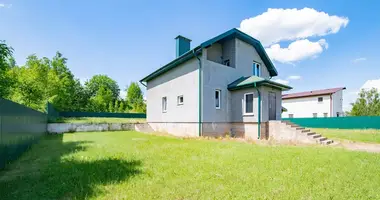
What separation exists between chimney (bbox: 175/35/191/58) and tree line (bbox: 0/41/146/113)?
10514 millimetres

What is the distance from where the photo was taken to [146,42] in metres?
14.7

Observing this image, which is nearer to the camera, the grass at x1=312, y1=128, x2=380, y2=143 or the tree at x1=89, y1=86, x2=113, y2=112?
the grass at x1=312, y1=128, x2=380, y2=143

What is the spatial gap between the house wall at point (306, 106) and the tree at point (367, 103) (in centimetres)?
655

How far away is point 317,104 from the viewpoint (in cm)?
2778

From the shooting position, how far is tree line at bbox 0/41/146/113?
1416cm

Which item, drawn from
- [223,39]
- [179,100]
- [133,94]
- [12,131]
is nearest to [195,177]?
[12,131]

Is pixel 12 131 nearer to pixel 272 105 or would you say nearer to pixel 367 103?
pixel 272 105

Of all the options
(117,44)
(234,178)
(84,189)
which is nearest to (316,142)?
(234,178)

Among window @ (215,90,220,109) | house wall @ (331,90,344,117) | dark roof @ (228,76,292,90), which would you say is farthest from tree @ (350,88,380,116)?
window @ (215,90,220,109)

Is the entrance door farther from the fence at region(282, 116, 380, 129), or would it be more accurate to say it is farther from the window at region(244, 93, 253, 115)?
the fence at region(282, 116, 380, 129)

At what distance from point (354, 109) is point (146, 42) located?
34.1 m

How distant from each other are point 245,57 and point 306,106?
21618 millimetres

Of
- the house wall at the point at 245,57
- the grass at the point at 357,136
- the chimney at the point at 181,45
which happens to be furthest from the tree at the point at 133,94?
the grass at the point at 357,136

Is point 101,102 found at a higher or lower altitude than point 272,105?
higher
